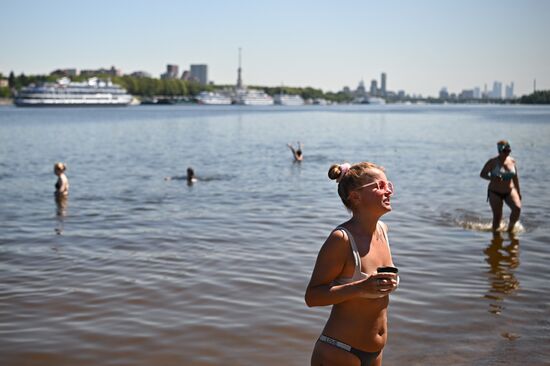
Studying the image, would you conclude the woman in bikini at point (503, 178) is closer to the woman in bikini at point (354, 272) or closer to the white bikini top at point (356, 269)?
the woman in bikini at point (354, 272)

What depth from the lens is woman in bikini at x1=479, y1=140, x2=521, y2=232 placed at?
12312 mm

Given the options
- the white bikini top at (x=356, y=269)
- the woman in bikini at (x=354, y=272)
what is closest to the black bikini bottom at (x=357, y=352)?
the woman in bikini at (x=354, y=272)

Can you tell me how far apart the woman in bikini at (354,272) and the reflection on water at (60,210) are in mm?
11089

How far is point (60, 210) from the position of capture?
17.5m

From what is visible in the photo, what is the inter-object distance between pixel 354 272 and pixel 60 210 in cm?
1504

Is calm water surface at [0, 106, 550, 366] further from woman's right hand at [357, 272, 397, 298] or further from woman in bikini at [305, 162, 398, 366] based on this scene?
woman's right hand at [357, 272, 397, 298]

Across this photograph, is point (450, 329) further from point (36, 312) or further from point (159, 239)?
point (159, 239)

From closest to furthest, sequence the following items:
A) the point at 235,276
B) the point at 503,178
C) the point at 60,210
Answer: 1. the point at 235,276
2. the point at 503,178
3. the point at 60,210

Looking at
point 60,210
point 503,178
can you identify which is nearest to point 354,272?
point 503,178

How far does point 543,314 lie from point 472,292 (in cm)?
112

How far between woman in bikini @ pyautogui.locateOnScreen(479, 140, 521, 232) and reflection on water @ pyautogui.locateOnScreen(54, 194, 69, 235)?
9.26 meters

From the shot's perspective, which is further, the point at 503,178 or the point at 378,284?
the point at 503,178

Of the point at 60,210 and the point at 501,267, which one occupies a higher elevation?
the point at 501,267

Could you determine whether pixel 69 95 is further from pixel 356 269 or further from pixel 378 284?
pixel 378 284
